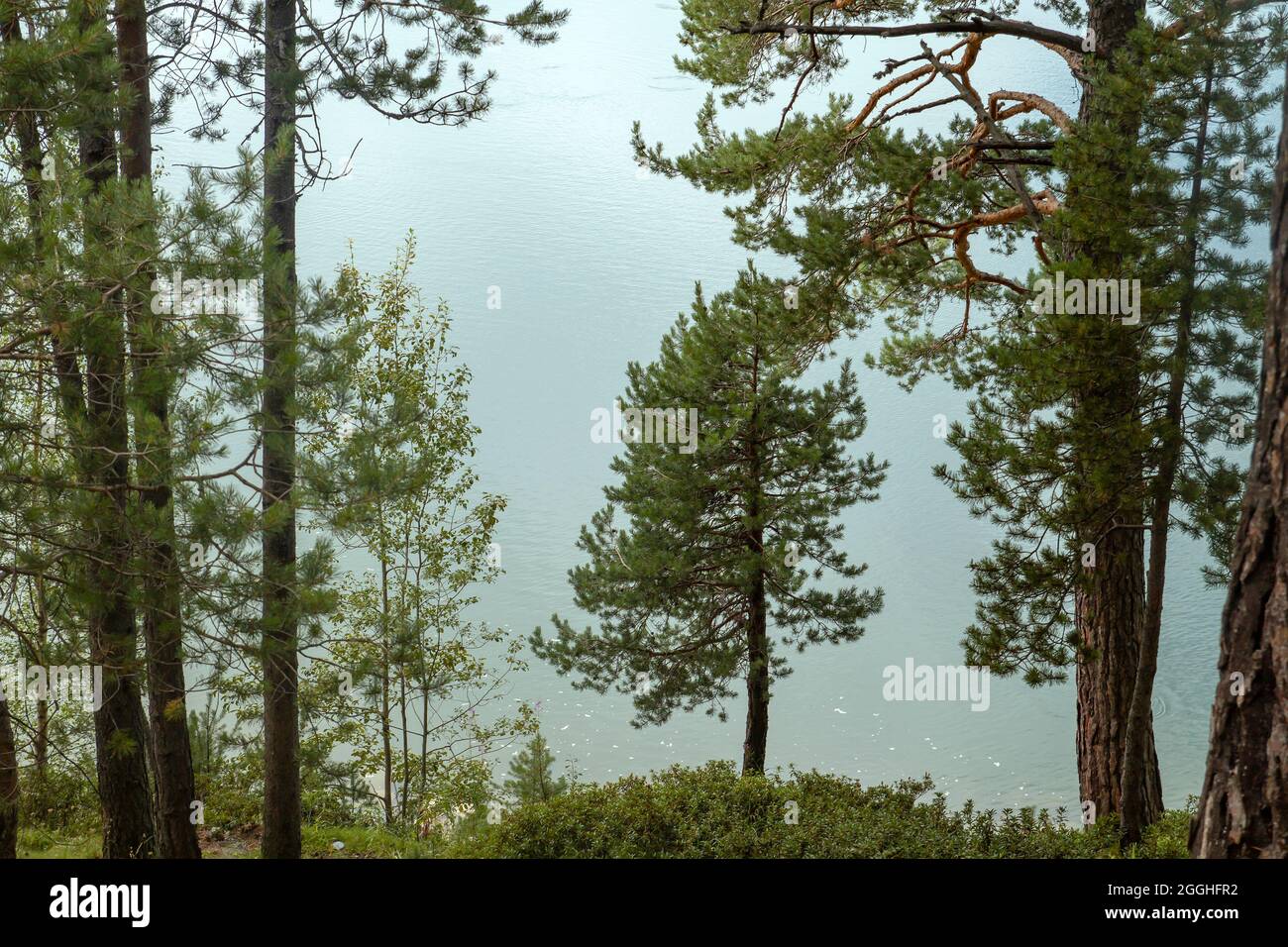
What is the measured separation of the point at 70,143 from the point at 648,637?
5614 millimetres

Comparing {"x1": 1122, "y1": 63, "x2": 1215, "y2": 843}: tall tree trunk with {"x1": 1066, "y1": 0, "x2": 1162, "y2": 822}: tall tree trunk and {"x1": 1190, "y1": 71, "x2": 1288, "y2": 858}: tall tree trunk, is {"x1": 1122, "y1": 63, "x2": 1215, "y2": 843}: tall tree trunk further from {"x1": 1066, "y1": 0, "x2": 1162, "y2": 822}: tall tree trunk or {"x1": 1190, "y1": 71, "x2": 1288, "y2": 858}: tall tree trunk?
{"x1": 1190, "y1": 71, "x2": 1288, "y2": 858}: tall tree trunk

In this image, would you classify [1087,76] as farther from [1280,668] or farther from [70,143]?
[70,143]

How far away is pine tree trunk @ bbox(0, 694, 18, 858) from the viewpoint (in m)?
3.76

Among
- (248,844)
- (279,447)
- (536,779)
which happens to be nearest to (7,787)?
(279,447)

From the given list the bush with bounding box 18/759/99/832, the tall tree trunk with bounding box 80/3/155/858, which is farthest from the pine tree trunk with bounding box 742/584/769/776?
the bush with bounding box 18/759/99/832

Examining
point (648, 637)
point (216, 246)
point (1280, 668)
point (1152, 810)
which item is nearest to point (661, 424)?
point (648, 637)

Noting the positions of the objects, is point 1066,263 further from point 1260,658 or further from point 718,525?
point 718,525

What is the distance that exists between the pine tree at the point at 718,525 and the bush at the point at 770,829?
271 centimetres

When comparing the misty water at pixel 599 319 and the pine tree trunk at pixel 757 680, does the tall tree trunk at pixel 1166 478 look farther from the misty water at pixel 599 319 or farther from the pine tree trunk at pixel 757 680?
the misty water at pixel 599 319

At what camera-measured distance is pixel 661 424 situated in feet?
27.3

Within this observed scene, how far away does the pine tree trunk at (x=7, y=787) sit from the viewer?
3.76 m

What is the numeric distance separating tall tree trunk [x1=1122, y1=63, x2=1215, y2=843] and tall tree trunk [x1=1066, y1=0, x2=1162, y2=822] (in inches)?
5.2
